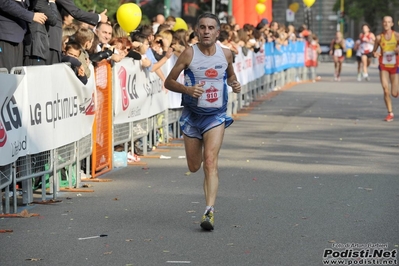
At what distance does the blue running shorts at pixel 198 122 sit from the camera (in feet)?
31.3

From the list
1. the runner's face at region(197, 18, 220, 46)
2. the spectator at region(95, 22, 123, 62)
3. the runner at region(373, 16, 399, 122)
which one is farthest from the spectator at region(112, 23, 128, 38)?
the runner at region(373, 16, 399, 122)

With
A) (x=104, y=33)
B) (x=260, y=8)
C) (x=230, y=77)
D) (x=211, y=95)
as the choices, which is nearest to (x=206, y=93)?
(x=211, y=95)

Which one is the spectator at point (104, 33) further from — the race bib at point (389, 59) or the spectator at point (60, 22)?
the race bib at point (389, 59)

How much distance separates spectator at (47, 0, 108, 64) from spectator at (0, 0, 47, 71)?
1.87ft

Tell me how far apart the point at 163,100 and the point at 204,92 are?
735 cm

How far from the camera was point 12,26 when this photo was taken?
11375mm

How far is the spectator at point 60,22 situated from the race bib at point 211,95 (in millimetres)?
3027

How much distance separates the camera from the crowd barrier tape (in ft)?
32.2

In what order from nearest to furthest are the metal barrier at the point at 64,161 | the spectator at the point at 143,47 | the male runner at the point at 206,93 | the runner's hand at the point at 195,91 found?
the runner's hand at the point at 195,91 < the male runner at the point at 206,93 < the metal barrier at the point at 64,161 < the spectator at the point at 143,47

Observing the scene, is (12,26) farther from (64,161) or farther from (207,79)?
(207,79)

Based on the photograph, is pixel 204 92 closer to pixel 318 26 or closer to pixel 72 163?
pixel 72 163

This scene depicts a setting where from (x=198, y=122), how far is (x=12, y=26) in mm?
2807

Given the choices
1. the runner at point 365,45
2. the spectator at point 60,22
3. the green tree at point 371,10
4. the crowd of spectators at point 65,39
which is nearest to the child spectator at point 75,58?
the crowd of spectators at point 65,39

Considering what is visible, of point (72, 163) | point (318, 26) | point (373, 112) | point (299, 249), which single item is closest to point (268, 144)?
point (72, 163)
